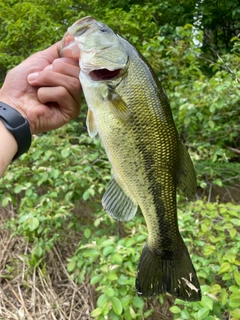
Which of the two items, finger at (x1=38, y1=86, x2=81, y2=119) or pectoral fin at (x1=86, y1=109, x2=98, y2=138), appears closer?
pectoral fin at (x1=86, y1=109, x2=98, y2=138)

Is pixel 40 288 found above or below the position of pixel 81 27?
below

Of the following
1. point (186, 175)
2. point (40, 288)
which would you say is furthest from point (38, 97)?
point (40, 288)

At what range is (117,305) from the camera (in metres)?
1.84

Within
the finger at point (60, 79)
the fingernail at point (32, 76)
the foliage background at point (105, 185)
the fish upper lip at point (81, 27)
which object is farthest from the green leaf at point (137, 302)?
the fish upper lip at point (81, 27)

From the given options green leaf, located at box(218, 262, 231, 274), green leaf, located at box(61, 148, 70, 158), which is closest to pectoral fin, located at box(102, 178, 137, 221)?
green leaf, located at box(218, 262, 231, 274)

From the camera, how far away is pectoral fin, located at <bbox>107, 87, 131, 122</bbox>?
1.29 meters

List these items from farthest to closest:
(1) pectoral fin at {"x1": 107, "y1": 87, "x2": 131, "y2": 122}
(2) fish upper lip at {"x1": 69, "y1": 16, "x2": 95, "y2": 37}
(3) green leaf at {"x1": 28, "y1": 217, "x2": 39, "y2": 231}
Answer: (3) green leaf at {"x1": 28, "y1": 217, "x2": 39, "y2": 231} → (2) fish upper lip at {"x1": 69, "y1": 16, "x2": 95, "y2": 37} → (1) pectoral fin at {"x1": 107, "y1": 87, "x2": 131, "y2": 122}

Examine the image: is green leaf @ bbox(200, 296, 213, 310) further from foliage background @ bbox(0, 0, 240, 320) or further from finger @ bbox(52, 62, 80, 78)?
finger @ bbox(52, 62, 80, 78)

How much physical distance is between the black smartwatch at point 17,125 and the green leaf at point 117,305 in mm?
970

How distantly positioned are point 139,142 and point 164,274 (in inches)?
23.6

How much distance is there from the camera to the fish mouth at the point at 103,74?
133 cm

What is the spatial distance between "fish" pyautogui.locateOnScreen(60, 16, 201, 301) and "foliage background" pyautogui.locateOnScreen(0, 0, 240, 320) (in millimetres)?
482

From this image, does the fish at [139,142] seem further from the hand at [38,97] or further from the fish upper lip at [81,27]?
the hand at [38,97]

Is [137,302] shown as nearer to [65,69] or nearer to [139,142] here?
[139,142]
